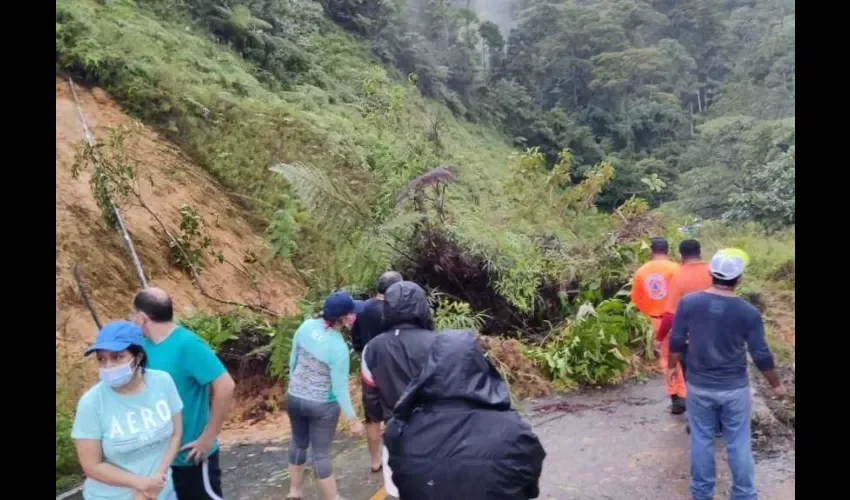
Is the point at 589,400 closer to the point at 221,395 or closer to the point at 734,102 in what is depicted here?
the point at 221,395

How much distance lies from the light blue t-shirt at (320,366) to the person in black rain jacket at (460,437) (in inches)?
64.7

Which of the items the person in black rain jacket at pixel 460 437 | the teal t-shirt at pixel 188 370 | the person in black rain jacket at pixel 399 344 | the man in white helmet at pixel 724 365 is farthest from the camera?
the man in white helmet at pixel 724 365

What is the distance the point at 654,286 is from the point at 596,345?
1644mm

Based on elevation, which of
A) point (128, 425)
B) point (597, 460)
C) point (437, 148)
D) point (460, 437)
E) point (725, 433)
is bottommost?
point (597, 460)

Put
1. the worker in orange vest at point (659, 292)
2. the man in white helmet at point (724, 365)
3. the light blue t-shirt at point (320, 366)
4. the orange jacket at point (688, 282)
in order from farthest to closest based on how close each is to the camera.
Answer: the worker in orange vest at point (659, 292)
the orange jacket at point (688, 282)
the light blue t-shirt at point (320, 366)
the man in white helmet at point (724, 365)

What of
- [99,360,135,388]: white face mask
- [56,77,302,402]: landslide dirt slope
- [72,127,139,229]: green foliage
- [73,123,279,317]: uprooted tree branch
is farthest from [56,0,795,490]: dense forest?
[99,360,135,388]: white face mask

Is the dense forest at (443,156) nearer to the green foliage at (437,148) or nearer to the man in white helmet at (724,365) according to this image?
the green foliage at (437,148)

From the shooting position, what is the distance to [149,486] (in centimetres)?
315

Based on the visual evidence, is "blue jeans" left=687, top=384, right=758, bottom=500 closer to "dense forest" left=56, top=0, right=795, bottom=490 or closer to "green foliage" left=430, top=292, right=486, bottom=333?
"dense forest" left=56, top=0, right=795, bottom=490

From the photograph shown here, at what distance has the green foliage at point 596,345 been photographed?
791 cm

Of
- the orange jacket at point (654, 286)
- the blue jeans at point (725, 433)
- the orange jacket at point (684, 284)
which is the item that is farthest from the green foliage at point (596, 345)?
the blue jeans at point (725, 433)

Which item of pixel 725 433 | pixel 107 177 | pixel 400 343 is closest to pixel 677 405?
pixel 725 433

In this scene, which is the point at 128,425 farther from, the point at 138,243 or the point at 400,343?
the point at 138,243

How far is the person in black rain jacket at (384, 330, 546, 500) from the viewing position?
2.66 metres
